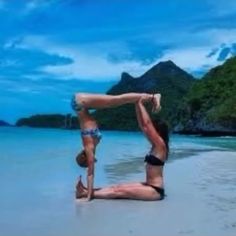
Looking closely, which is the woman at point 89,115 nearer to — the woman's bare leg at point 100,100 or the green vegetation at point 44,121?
the woman's bare leg at point 100,100

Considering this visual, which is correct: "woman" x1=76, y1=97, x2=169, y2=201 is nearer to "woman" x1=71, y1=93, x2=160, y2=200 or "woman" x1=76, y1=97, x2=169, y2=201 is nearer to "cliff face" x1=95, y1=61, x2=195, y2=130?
"woman" x1=71, y1=93, x2=160, y2=200

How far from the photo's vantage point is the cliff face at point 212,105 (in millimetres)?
82562

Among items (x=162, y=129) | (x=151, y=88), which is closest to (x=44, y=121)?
(x=151, y=88)

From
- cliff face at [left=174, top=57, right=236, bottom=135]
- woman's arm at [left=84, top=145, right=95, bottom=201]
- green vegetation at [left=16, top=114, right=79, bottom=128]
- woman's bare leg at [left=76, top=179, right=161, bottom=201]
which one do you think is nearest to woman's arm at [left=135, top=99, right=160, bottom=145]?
woman's bare leg at [left=76, top=179, right=161, bottom=201]

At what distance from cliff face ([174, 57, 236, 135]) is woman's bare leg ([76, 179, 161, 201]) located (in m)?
74.3

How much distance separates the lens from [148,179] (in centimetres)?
699

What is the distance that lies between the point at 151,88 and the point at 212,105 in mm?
30813

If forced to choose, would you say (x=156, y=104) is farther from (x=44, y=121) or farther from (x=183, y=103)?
(x=44, y=121)

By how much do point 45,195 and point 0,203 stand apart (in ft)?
2.92

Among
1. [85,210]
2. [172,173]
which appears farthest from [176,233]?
[172,173]

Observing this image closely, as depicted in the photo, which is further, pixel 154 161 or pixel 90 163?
pixel 154 161

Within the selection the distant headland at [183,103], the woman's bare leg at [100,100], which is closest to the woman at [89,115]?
the woman's bare leg at [100,100]

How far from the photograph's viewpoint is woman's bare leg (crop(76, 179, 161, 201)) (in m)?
6.91

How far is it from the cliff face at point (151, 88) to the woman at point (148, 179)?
342 feet
